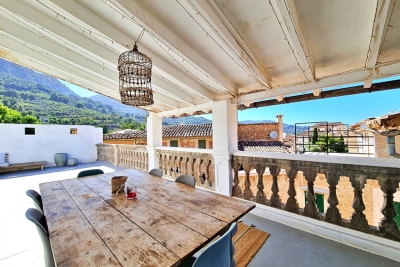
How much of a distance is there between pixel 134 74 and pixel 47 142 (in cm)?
775

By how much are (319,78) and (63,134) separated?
9.24 metres

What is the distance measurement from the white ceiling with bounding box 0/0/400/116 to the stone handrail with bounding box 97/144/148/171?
307 cm

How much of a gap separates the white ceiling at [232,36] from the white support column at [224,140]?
386 millimetres

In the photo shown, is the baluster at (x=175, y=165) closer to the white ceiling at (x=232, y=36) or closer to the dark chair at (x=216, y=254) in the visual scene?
the white ceiling at (x=232, y=36)

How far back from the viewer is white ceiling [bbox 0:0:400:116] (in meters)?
1.27

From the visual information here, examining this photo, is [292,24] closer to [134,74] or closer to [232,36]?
[232,36]

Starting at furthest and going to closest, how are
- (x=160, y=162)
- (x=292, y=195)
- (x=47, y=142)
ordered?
1. (x=47, y=142)
2. (x=160, y=162)
3. (x=292, y=195)

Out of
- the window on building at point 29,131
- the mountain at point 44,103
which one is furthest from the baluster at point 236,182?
the mountain at point 44,103

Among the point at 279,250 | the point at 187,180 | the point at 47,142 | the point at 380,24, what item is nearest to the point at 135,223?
the point at 187,180

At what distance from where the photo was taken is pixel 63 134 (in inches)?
291

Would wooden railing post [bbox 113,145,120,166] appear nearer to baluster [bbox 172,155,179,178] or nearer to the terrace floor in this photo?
baluster [bbox 172,155,179,178]

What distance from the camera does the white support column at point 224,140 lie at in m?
2.81

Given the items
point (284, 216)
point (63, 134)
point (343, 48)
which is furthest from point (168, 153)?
point (63, 134)

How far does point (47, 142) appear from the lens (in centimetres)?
700
